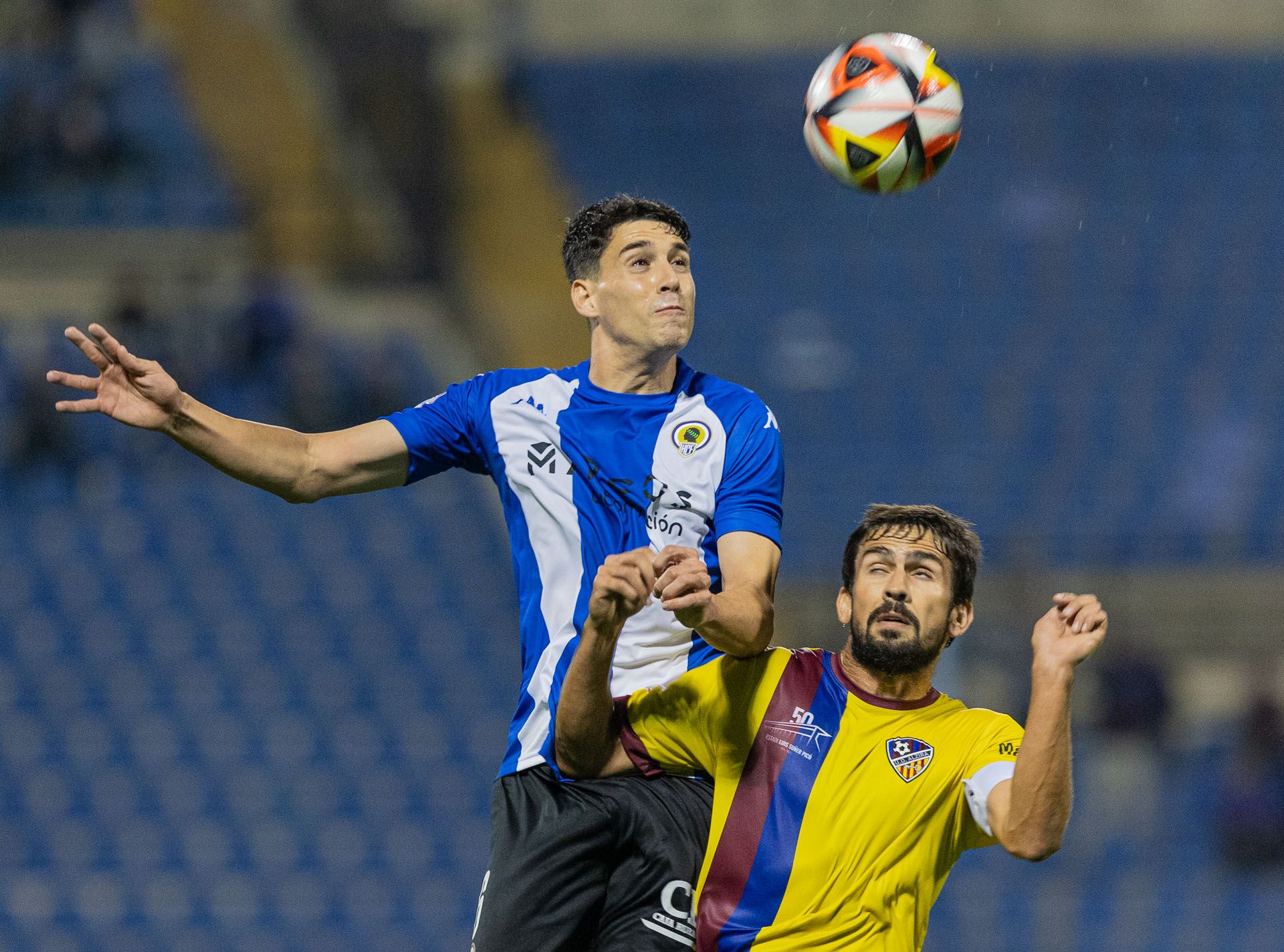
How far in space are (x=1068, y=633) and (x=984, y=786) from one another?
0.50 metres

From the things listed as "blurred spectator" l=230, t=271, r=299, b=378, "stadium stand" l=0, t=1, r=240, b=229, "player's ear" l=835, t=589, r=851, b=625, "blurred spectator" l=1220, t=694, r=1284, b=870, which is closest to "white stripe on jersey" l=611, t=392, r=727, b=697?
"player's ear" l=835, t=589, r=851, b=625

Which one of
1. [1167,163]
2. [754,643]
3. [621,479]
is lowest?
[754,643]

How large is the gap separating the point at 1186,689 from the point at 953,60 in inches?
337

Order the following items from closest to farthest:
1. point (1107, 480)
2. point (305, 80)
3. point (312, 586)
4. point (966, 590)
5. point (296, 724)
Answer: point (966, 590) → point (296, 724) → point (312, 586) → point (1107, 480) → point (305, 80)

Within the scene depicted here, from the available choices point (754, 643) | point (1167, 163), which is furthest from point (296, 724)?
point (1167, 163)

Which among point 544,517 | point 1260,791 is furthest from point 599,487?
point 1260,791

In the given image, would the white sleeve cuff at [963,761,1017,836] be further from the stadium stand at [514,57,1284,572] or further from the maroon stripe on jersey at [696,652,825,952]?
the stadium stand at [514,57,1284,572]

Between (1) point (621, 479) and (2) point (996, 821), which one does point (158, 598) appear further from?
(2) point (996, 821)

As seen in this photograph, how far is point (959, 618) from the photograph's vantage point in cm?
461

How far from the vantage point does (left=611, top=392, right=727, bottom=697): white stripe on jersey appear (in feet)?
15.5

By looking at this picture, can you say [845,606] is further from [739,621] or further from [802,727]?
[739,621]

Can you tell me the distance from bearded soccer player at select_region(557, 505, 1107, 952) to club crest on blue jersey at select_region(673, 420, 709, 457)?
51 centimetres

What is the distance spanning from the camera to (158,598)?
47.4ft

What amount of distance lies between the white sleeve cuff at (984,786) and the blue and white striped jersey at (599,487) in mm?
822
